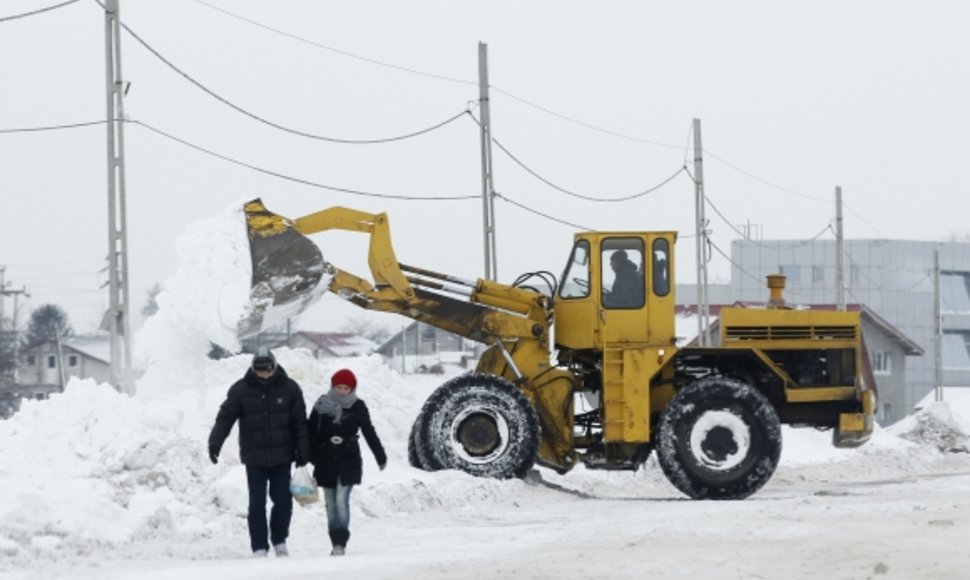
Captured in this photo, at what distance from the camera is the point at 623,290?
21750 mm

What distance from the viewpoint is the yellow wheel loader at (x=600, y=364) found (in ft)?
69.2

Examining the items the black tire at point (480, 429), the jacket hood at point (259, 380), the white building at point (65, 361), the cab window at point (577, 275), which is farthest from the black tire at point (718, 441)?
the white building at point (65, 361)

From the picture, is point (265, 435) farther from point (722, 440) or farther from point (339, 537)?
point (722, 440)

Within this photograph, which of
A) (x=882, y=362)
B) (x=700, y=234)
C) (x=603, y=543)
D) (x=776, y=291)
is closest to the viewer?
(x=603, y=543)

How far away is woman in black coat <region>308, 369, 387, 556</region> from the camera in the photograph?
1469 centimetres

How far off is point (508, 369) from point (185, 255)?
4.06m

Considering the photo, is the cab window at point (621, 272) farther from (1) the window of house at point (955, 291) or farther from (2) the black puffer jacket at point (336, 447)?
(1) the window of house at point (955, 291)

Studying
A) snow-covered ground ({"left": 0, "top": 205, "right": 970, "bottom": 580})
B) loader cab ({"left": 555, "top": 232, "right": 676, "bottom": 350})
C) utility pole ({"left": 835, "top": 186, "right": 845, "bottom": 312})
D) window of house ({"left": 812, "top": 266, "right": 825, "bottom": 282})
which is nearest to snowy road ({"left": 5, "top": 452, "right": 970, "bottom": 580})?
snow-covered ground ({"left": 0, "top": 205, "right": 970, "bottom": 580})

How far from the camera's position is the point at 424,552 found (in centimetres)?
1427

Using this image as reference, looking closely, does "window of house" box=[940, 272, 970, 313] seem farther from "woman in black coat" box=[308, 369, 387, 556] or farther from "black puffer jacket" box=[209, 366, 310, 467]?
"black puffer jacket" box=[209, 366, 310, 467]

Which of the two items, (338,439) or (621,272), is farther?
(621,272)

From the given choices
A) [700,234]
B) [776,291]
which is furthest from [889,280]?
[776,291]

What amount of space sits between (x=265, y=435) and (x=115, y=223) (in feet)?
34.5

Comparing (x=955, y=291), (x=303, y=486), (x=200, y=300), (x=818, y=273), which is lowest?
(x=303, y=486)
